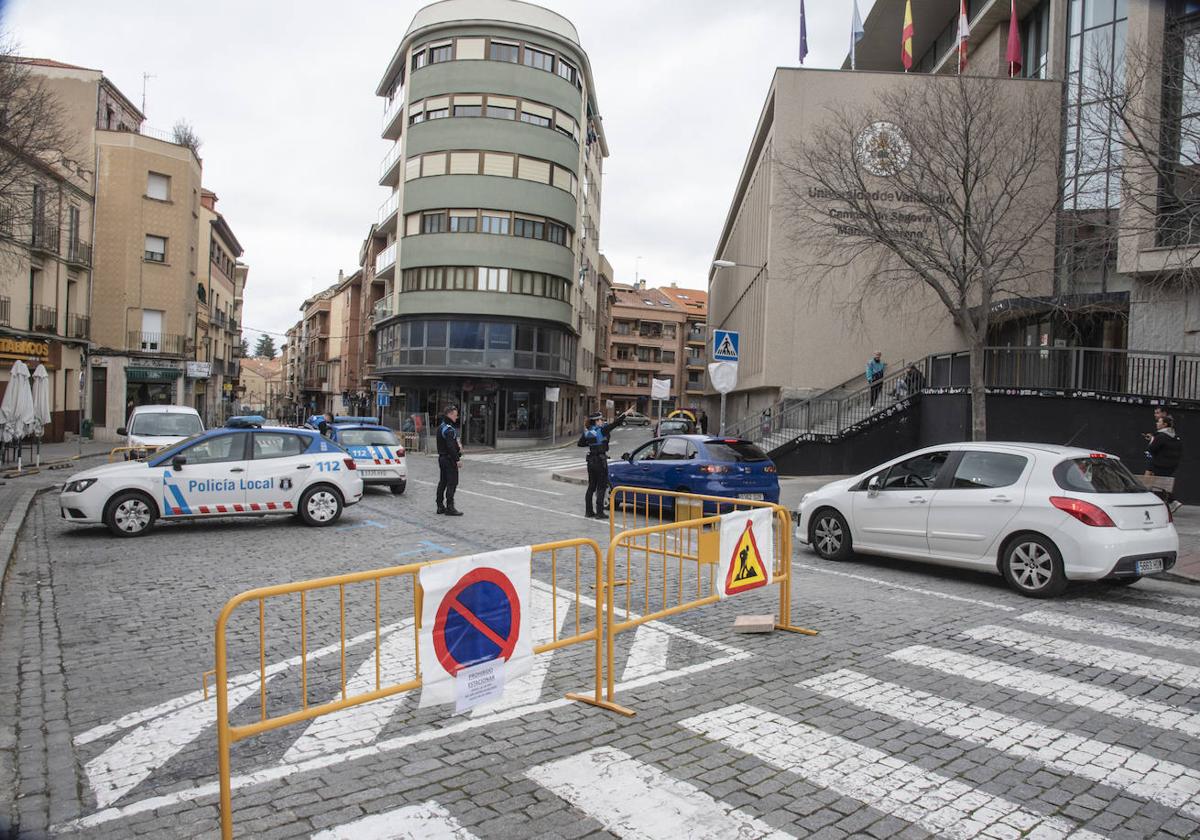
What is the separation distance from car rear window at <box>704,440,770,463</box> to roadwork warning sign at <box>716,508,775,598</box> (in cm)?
687

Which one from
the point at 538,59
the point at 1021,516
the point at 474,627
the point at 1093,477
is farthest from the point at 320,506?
the point at 538,59

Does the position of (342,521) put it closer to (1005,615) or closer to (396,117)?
(1005,615)

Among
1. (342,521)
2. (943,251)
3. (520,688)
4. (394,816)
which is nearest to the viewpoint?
(394,816)

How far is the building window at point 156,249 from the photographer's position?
4144 cm

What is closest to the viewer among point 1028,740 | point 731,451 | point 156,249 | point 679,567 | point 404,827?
point 404,827

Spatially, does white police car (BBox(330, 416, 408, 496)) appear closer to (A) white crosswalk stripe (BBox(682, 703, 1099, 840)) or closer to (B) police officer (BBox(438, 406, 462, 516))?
(B) police officer (BBox(438, 406, 462, 516))

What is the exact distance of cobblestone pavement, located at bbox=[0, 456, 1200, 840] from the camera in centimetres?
378

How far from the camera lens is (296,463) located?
12.8 m

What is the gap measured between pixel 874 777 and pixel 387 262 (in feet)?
152

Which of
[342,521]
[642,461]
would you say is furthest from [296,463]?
[642,461]

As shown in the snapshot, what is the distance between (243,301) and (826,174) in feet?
263

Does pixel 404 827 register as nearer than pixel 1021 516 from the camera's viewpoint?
Yes

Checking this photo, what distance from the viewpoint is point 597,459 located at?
14.7 meters

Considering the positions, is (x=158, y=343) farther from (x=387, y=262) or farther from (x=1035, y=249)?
(x=1035, y=249)
